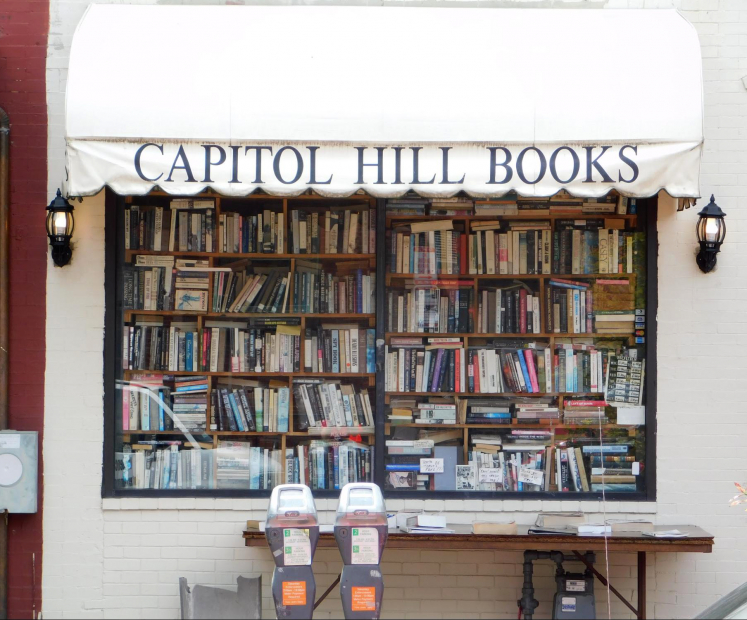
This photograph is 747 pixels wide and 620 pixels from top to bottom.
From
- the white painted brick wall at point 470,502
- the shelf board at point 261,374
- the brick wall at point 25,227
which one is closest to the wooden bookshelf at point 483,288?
the shelf board at point 261,374

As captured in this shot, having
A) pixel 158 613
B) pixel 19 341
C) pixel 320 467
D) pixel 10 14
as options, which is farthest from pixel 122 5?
pixel 158 613

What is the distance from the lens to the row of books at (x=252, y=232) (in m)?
5.88

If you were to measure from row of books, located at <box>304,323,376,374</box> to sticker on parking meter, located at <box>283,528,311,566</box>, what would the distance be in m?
1.76

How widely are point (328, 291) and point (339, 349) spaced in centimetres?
40

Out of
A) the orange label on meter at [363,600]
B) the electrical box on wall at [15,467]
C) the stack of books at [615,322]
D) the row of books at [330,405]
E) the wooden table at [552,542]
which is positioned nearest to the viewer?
the orange label on meter at [363,600]

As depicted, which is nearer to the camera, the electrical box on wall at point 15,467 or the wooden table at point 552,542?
the wooden table at point 552,542

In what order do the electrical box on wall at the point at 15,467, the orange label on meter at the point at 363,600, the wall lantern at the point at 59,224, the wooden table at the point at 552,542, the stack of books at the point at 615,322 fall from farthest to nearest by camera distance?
the stack of books at the point at 615,322, the electrical box on wall at the point at 15,467, the wall lantern at the point at 59,224, the wooden table at the point at 552,542, the orange label on meter at the point at 363,600

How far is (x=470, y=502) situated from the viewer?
568 cm

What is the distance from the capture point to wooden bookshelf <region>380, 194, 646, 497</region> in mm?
5824

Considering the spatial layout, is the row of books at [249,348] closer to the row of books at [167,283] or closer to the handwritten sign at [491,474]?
the row of books at [167,283]

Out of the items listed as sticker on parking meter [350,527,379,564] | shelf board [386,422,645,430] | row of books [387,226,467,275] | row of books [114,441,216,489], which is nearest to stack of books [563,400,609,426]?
shelf board [386,422,645,430]

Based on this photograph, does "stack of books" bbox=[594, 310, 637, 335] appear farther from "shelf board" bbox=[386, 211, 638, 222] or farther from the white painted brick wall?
"shelf board" bbox=[386, 211, 638, 222]

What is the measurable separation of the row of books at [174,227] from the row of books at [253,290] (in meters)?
0.26

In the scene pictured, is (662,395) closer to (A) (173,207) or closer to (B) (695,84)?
(B) (695,84)
